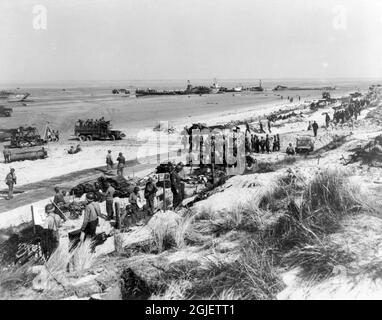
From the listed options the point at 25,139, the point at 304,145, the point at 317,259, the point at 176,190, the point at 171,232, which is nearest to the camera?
the point at 317,259

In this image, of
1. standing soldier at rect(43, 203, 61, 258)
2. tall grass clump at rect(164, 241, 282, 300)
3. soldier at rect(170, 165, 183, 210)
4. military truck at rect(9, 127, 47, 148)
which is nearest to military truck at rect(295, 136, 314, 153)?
soldier at rect(170, 165, 183, 210)

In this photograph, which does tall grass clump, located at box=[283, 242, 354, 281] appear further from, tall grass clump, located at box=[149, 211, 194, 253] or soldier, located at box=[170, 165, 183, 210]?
soldier, located at box=[170, 165, 183, 210]

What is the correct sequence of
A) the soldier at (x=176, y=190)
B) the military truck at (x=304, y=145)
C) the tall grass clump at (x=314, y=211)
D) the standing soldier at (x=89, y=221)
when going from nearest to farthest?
the tall grass clump at (x=314, y=211), the standing soldier at (x=89, y=221), the soldier at (x=176, y=190), the military truck at (x=304, y=145)

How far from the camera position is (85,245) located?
755 cm

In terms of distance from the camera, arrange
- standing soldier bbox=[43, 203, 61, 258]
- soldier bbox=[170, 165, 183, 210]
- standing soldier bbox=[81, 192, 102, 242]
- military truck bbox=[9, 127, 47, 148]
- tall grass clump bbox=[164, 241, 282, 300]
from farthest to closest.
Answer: military truck bbox=[9, 127, 47, 148] → soldier bbox=[170, 165, 183, 210] → standing soldier bbox=[81, 192, 102, 242] → standing soldier bbox=[43, 203, 61, 258] → tall grass clump bbox=[164, 241, 282, 300]

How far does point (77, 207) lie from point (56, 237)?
175 inches

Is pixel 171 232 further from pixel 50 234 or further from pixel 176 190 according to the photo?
pixel 176 190

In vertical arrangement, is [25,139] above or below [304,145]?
below

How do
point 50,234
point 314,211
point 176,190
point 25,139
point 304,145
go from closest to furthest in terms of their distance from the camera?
point 314,211, point 50,234, point 176,190, point 304,145, point 25,139

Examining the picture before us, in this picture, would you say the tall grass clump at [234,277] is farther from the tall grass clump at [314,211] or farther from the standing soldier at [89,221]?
the standing soldier at [89,221]

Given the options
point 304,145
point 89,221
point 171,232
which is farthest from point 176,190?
point 304,145

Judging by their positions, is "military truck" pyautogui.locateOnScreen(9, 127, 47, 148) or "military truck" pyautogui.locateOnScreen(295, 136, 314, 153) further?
"military truck" pyautogui.locateOnScreen(9, 127, 47, 148)

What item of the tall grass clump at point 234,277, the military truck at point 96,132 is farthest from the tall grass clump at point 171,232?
the military truck at point 96,132

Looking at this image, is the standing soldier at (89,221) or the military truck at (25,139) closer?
the standing soldier at (89,221)
